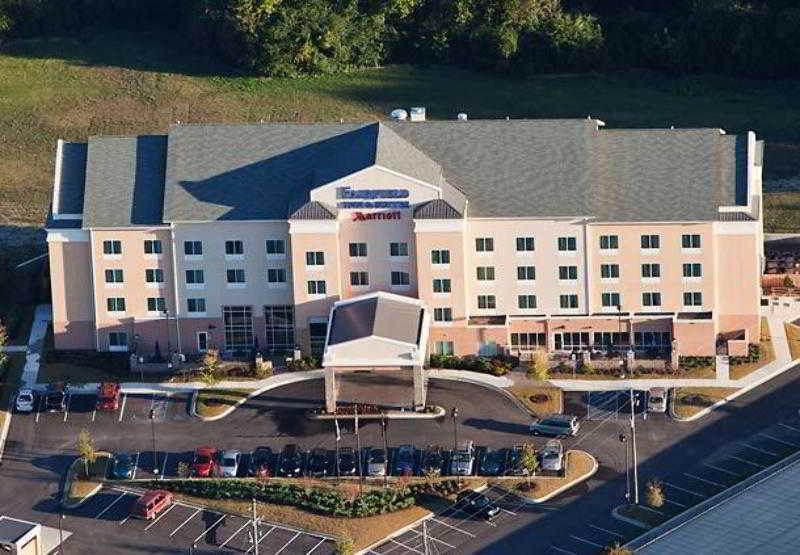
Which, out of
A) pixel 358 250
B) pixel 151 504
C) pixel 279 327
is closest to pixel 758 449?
pixel 358 250

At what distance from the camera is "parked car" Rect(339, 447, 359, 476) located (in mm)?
140000

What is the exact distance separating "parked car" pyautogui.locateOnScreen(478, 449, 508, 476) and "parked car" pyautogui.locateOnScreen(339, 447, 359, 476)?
7.47 meters

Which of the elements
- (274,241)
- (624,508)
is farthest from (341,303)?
(624,508)

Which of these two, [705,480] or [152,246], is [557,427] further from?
[152,246]

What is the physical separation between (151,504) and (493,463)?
20263mm

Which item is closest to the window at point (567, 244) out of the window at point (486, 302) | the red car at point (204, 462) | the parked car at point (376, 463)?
the window at point (486, 302)

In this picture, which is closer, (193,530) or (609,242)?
(193,530)

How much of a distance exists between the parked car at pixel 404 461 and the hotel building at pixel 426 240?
37.4 ft

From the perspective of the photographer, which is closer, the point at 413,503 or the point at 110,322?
the point at 413,503

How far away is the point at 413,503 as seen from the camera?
136500 mm

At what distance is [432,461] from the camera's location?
141 meters

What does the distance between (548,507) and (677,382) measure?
18.6 metres

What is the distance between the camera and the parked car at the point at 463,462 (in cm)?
13938

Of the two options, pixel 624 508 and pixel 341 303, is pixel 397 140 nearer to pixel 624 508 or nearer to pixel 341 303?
pixel 341 303
